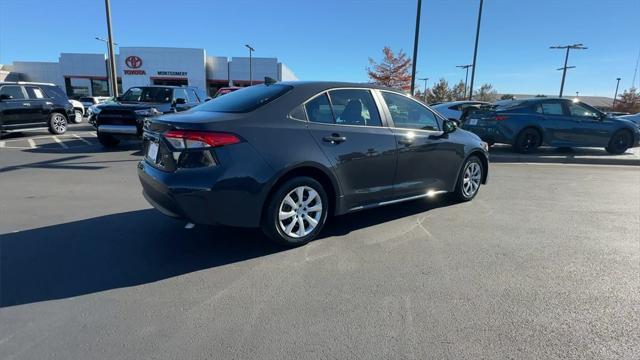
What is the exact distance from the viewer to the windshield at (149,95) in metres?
11.0

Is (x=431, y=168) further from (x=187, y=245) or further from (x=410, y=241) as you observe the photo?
(x=187, y=245)

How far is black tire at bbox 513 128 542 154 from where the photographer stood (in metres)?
10.8

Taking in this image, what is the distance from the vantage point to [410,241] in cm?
422

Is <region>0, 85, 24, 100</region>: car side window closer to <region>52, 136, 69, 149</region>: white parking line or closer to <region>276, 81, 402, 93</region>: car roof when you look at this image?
<region>52, 136, 69, 149</region>: white parking line

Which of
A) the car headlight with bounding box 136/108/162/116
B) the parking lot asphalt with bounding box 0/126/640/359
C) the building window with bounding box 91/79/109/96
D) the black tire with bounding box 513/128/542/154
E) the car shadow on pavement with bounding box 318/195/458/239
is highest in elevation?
the building window with bounding box 91/79/109/96

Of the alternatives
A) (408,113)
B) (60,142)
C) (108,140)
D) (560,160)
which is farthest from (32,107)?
(560,160)

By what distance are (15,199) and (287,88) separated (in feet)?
14.4

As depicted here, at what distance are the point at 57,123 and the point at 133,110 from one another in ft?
18.8

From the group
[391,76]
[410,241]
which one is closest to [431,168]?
[410,241]

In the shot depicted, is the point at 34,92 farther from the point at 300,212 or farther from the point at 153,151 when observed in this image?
the point at 300,212

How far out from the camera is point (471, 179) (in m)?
5.88

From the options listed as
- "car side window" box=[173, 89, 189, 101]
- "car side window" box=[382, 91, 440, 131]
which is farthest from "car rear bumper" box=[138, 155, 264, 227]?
"car side window" box=[173, 89, 189, 101]

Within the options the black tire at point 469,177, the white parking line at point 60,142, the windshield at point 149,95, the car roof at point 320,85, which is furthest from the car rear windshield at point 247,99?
the white parking line at point 60,142

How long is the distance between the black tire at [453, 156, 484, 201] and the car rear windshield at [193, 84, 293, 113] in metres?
3.01
